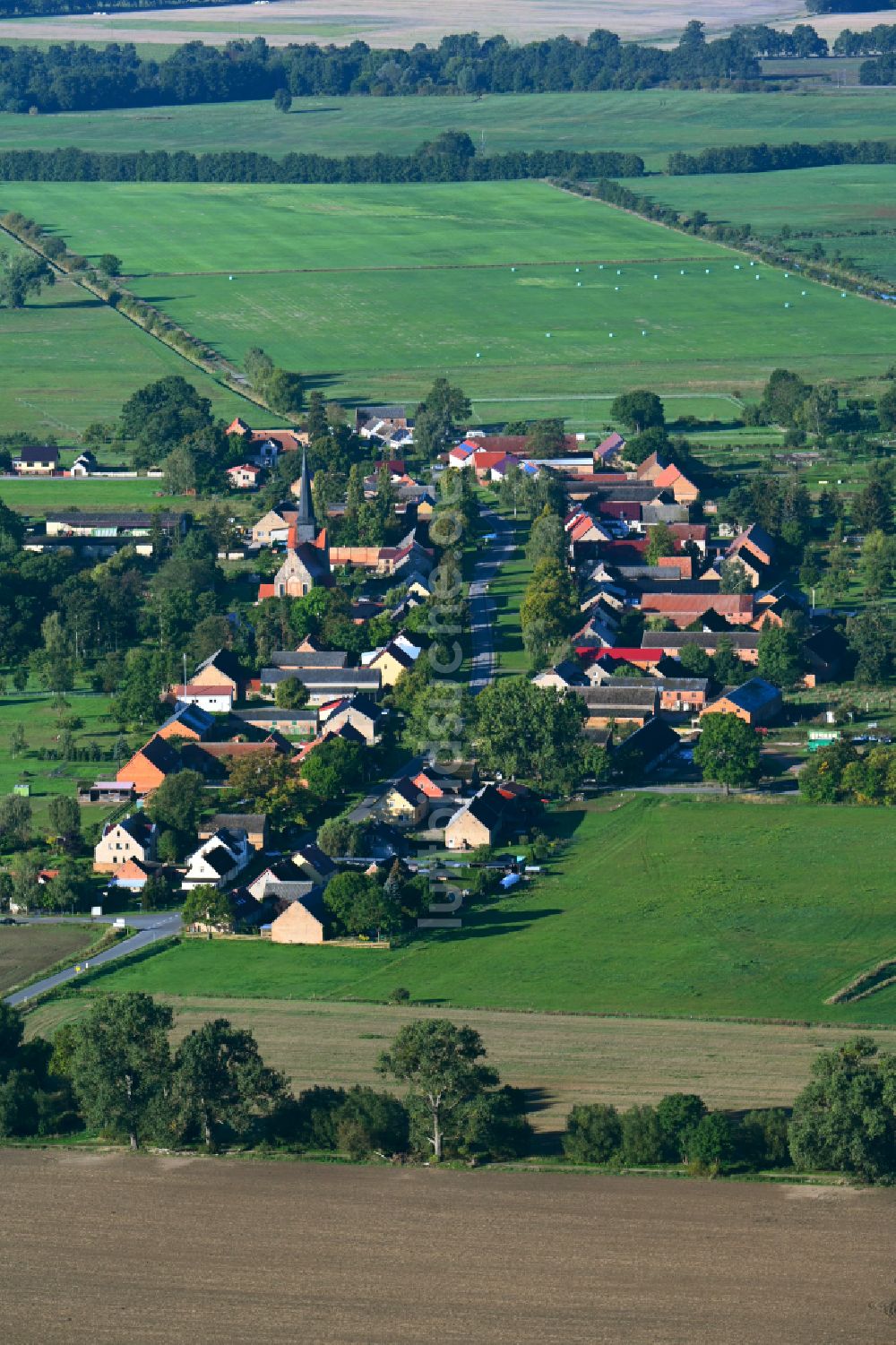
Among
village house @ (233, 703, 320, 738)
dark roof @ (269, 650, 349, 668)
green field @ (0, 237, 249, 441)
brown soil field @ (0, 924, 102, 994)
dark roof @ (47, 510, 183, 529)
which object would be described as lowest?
brown soil field @ (0, 924, 102, 994)

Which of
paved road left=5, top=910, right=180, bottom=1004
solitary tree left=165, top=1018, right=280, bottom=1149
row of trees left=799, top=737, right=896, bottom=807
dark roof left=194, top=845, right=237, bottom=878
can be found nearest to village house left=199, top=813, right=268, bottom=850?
dark roof left=194, top=845, right=237, bottom=878

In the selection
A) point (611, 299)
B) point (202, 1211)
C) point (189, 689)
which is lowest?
point (202, 1211)

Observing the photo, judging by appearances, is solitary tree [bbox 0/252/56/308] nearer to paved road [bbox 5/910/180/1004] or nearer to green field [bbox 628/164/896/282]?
green field [bbox 628/164/896/282]

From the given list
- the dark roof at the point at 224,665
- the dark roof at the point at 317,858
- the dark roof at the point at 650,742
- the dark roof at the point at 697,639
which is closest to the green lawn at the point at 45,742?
the dark roof at the point at 224,665

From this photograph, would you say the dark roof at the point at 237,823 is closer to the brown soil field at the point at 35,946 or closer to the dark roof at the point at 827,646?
the brown soil field at the point at 35,946

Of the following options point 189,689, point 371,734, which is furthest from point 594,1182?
point 189,689

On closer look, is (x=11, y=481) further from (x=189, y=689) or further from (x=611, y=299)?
(x=611, y=299)
